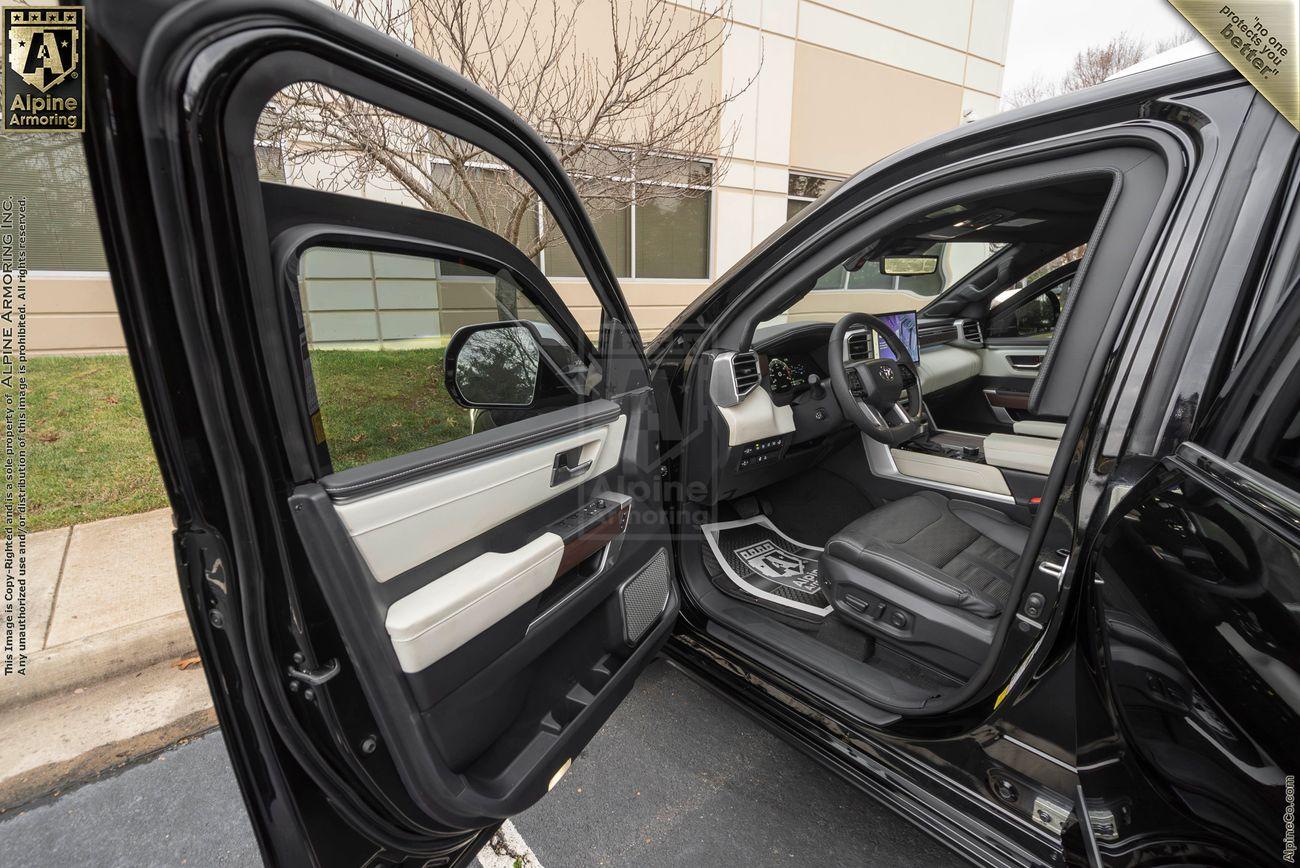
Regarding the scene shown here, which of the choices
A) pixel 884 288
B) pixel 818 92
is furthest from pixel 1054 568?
pixel 818 92

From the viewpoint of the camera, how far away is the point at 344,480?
3.35 ft

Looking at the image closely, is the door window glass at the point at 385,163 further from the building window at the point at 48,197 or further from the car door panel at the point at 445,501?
the building window at the point at 48,197

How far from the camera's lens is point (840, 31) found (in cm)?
791

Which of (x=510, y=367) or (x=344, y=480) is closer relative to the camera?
(x=344, y=480)

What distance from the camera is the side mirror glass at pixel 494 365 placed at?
179cm

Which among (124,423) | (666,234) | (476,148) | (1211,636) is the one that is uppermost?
(666,234)

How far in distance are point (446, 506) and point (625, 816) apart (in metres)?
1.28

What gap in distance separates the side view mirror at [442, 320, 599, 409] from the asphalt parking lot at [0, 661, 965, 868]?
1.26 meters

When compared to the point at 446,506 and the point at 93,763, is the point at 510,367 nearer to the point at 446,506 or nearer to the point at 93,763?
the point at 446,506

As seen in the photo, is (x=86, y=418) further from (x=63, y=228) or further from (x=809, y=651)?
(x=809, y=651)

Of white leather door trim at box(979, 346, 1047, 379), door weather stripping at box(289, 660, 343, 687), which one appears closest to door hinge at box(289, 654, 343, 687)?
door weather stripping at box(289, 660, 343, 687)

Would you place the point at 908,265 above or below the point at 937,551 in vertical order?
above

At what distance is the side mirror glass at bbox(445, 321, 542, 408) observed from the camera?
179 cm

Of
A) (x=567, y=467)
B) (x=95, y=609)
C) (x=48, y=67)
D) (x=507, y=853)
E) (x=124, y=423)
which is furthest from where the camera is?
(x=124, y=423)
